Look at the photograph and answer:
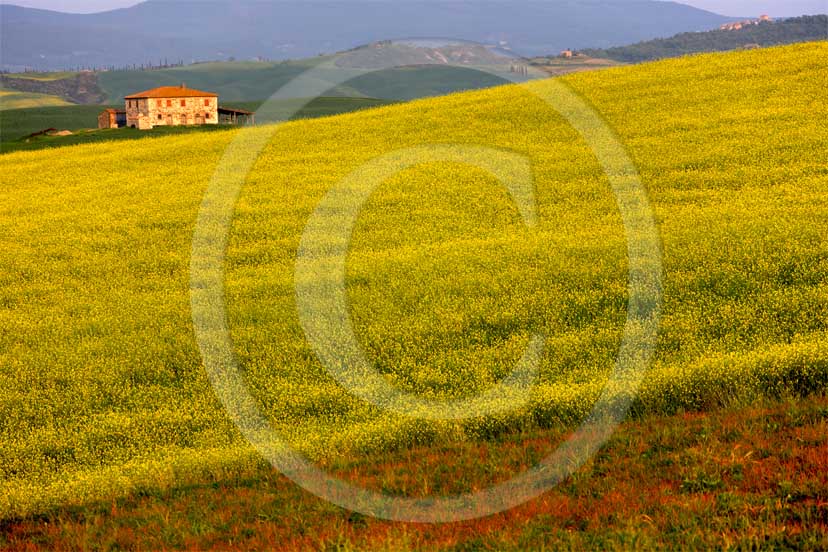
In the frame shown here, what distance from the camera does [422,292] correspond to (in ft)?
54.7

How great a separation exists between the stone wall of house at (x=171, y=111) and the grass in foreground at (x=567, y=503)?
103 meters

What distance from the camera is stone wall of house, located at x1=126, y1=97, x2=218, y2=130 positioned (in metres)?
107

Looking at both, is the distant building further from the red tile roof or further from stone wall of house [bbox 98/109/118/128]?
stone wall of house [bbox 98/109/118/128]

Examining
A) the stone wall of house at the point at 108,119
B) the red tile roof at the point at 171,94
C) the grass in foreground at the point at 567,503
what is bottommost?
the grass in foreground at the point at 567,503

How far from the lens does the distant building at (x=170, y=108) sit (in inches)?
4190

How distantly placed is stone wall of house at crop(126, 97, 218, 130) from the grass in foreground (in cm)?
10270

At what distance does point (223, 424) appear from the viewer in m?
12.2

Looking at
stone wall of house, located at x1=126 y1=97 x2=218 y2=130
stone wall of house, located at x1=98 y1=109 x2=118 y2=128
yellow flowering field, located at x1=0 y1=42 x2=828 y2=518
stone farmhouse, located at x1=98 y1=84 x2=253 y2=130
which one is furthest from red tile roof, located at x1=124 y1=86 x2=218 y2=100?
yellow flowering field, located at x1=0 y1=42 x2=828 y2=518

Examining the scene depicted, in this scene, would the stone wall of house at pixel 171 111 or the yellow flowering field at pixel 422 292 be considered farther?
the stone wall of house at pixel 171 111

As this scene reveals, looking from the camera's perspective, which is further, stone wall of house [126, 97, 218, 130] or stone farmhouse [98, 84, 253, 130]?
stone wall of house [126, 97, 218, 130]

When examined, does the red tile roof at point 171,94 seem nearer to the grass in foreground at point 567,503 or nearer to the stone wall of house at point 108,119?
the stone wall of house at point 108,119

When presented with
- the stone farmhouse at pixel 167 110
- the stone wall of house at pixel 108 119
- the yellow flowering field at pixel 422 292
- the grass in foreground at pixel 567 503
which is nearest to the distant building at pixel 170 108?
the stone farmhouse at pixel 167 110

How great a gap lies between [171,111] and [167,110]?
571 mm

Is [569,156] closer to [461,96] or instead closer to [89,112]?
[461,96]
